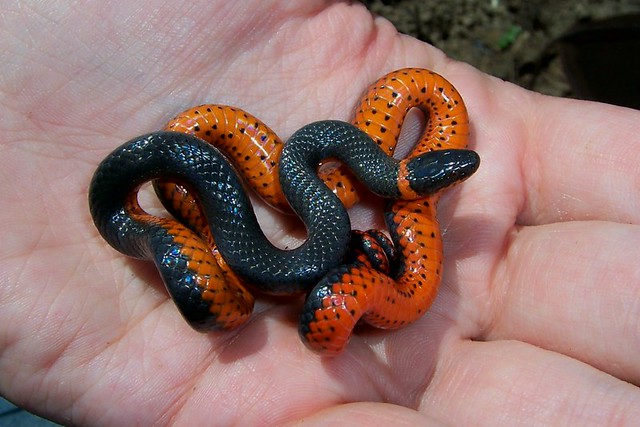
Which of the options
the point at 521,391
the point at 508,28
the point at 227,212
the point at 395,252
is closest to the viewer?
the point at 521,391

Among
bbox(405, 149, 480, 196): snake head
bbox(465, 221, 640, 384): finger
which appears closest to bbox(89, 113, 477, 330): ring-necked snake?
bbox(405, 149, 480, 196): snake head

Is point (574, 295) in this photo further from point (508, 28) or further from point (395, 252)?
point (508, 28)

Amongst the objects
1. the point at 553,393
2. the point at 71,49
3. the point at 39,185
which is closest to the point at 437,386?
the point at 553,393

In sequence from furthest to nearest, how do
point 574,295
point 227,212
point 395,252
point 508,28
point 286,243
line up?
point 508,28
point 286,243
point 395,252
point 574,295
point 227,212

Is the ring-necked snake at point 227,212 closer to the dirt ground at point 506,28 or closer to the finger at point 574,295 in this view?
the finger at point 574,295

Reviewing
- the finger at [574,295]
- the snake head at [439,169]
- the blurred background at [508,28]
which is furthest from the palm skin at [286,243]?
the blurred background at [508,28]

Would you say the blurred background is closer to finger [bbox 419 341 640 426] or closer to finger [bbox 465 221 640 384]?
finger [bbox 465 221 640 384]

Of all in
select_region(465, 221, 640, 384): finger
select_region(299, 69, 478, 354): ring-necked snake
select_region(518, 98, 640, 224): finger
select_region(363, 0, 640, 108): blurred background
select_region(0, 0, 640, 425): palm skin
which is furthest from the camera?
select_region(363, 0, 640, 108): blurred background

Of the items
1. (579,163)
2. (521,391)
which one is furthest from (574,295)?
(579,163)
